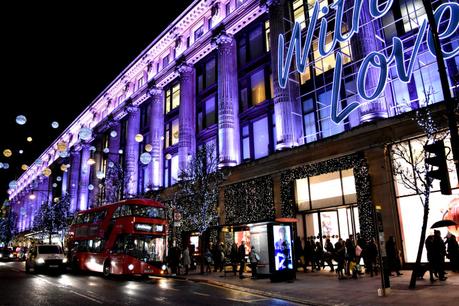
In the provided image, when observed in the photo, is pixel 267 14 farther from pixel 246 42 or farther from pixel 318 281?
pixel 318 281

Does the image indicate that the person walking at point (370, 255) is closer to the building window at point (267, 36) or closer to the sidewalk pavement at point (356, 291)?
the sidewalk pavement at point (356, 291)

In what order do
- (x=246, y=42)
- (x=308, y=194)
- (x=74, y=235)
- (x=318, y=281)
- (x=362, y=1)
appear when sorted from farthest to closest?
1. (x=246, y=42)
2. (x=74, y=235)
3. (x=308, y=194)
4. (x=362, y=1)
5. (x=318, y=281)

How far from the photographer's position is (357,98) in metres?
23.2

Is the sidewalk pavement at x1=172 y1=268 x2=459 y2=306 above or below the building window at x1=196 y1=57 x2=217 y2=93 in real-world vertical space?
below

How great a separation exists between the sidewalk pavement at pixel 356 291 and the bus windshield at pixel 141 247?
561 cm

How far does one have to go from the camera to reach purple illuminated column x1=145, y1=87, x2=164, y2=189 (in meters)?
41.0

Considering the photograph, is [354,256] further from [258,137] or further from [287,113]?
[258,137]

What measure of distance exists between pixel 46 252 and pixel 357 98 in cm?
2312

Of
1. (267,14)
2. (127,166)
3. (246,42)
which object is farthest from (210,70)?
(127,166)

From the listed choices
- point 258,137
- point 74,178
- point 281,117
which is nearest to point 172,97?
point 258,137

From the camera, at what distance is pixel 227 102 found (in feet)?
105

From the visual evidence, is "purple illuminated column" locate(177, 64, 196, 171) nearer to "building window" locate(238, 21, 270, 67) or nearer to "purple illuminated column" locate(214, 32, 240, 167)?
"purple illuminated column" locate(214, 32, 240, 167)

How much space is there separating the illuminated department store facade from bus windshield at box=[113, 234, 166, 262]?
473cm

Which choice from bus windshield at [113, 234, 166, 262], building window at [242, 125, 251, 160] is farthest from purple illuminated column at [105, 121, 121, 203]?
bus windshield at [113, 234, 166, 262]
